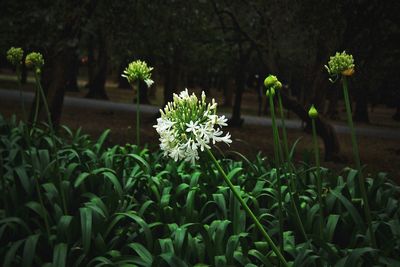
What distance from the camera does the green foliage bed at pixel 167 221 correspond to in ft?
11.3

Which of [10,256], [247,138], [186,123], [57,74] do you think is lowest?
[247,138]

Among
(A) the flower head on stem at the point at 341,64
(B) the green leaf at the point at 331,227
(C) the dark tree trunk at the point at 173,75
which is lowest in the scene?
(B) the green leaf at the point at 331,227

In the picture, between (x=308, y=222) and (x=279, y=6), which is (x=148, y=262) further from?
(x=279, y=6)

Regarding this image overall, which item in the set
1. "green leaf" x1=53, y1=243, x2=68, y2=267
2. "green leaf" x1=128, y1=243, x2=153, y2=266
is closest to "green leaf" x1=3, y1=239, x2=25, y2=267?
"green leaf" x1=53, y1=243, x2=68, y2=267

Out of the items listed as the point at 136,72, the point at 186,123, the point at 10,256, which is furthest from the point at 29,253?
the point at 136,72

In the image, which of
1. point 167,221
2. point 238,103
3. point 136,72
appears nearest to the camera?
point 167,221

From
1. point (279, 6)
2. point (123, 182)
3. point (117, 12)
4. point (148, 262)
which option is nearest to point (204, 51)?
point (279, 6)

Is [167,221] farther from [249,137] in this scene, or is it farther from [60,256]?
[249,137]

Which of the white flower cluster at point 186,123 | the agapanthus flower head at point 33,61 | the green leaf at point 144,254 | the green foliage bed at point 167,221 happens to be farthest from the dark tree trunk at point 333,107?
the white flower cluster at point 186,123

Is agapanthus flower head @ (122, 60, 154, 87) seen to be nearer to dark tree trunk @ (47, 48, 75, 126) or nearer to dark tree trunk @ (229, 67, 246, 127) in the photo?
dark tree trunk @ (47, 48, 75, 126)

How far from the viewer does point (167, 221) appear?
4340 millimetres

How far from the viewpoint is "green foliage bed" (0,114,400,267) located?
344cm

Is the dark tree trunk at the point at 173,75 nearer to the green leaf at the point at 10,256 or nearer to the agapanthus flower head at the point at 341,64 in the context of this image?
the green leaf at the point at 10,256

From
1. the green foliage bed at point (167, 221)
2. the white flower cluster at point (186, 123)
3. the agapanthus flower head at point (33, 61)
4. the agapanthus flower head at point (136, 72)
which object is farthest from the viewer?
the agapanthus flower head at point (136, 72)
